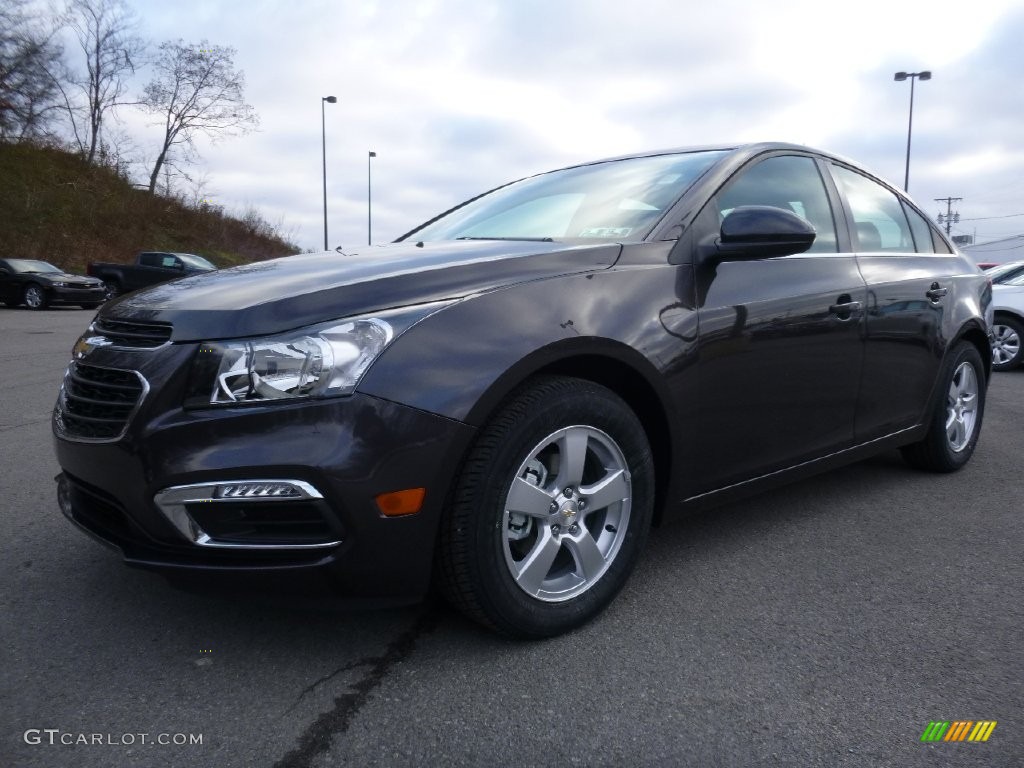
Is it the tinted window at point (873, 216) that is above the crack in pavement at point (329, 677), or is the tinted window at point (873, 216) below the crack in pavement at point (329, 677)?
above

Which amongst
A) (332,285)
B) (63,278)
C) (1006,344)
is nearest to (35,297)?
(63,278)

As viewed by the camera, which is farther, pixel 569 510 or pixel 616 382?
pixel 616 382

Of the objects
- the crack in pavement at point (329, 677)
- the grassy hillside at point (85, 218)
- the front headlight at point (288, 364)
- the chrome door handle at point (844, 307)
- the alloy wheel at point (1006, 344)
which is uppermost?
the grassy hillside at point (85, 218)

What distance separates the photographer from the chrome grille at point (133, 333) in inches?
86.7

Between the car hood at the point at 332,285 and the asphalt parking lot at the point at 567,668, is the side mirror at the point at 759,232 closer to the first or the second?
the car hood at the point at 332,285

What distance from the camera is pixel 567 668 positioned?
2227mm

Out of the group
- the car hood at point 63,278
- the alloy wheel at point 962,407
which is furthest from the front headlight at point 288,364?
the car hood at point 63,278

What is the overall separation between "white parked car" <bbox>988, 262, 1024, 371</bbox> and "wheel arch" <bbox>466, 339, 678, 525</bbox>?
8.86 meters

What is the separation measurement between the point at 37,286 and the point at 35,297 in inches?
12.8

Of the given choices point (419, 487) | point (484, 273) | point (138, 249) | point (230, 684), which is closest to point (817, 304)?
point (484, 273)

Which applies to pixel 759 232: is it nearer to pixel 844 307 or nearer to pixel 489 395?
pixel 844 307

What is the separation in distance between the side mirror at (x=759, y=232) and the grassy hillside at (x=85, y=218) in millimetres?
29811

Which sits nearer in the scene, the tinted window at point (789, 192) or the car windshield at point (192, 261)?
the tinted window at point (789, 192)

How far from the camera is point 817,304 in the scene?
10.3ft
